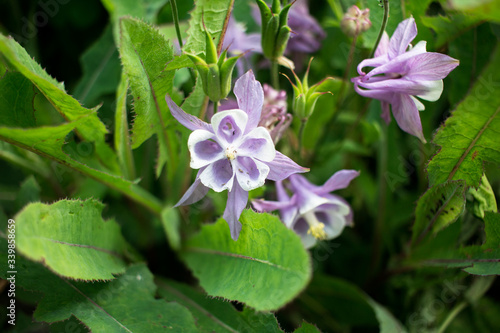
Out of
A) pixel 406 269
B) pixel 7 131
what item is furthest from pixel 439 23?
pixel 7 131

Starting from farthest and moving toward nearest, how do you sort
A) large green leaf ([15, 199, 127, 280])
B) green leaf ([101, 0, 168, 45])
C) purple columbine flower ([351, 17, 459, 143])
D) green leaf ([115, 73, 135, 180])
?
green leaf ([101, 0, 168, 45]), green leaf ([115, 73, 135, 180]), purple columbine flower ([351, 17, 459, 143]), large green leaf ([15, 199, 127, 280])

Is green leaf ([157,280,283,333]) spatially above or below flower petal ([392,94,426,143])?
below

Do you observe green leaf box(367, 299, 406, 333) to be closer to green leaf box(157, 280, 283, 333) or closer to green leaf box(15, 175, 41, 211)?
green leaf box(157, 280, 283, 333)

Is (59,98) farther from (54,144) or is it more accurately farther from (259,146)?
(259,146)

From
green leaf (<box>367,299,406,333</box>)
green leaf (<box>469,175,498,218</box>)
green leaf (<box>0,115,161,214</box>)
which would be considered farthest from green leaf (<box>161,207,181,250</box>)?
green leaf (<box>469,175,498,218</box>)

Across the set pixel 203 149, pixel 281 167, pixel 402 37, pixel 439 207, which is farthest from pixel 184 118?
pixel 439 207

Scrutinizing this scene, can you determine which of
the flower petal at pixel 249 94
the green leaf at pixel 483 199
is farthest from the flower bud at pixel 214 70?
the green leaf at pixel 483 199
